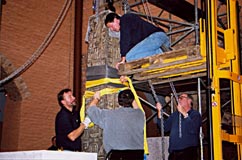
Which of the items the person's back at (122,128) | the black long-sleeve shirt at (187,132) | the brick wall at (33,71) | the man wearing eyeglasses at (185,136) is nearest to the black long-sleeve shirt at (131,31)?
the person's back at (122,128)

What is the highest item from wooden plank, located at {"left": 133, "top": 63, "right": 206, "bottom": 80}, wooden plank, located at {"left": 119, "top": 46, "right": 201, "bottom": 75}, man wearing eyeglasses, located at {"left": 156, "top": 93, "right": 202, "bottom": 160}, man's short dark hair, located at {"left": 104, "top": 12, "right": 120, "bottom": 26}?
man's short dark hair, located at {"left": 104, "top": 12, "right": 120, "bottom": 26}

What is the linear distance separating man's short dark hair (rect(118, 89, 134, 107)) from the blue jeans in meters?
0.48

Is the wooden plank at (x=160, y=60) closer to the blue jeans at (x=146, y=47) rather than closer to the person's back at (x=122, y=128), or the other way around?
the blue jeans at (x=146, y=47)

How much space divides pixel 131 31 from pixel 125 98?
0.98 metres

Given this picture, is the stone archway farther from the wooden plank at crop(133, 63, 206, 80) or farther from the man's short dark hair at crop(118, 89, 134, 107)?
the man's short dark hair at crop(118, 89, 134, 107)

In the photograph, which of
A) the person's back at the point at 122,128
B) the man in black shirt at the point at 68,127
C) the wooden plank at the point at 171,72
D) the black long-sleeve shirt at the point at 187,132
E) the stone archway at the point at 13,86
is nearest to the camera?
the wooden plank at the point at 171,72

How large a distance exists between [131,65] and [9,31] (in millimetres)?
6089

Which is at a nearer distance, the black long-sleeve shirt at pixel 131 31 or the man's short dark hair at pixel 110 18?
the black long-sleeve shirt at pixel 131 31

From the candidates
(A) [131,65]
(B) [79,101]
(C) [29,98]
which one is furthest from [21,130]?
(A) [131,65]

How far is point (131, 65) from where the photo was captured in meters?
5.40

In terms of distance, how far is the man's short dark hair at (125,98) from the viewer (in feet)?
17.2

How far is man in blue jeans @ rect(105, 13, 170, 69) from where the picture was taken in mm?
5446

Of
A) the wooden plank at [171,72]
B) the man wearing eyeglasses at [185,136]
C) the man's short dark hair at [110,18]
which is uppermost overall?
the man's short dark hair at [110,18]

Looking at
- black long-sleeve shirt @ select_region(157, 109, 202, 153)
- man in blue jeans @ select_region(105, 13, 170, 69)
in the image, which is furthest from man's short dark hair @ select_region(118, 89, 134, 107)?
black long-sleeve shirt @ select_region(157, 109, 202, 153)
